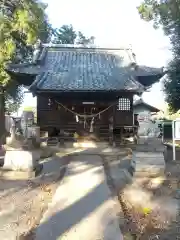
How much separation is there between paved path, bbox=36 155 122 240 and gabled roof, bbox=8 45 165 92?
7650 millimetres

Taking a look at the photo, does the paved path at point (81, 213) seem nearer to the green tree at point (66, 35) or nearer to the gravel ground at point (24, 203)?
the gravel ground at point (24, 203)

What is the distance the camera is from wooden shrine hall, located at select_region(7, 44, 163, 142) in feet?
52.6

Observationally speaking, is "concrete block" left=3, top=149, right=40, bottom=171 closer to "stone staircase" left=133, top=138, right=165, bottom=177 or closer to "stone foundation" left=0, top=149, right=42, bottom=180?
"stone foundation" left=0, top=149, right=42, bottom=180

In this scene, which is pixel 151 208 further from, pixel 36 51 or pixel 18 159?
pixel 36 51

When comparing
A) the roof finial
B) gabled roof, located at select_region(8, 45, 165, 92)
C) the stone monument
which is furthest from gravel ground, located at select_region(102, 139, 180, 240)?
the roof finial

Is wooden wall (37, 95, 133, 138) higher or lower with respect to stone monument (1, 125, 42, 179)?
higher

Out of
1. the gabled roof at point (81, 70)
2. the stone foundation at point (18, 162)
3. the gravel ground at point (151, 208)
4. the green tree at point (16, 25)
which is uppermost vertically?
the green tree at point (16, 25)

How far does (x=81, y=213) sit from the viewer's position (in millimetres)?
5559

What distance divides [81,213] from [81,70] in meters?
13.2

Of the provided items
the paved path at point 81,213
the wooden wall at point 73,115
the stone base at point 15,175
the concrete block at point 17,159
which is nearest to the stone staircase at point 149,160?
the paved path at point 81,213

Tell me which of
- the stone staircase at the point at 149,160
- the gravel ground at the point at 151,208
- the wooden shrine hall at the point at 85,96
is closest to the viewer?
the gravel ground at the point at 151,208

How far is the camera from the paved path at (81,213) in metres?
4.64

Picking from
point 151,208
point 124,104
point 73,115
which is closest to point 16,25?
point 73,115

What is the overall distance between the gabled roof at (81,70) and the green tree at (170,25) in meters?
2.93
